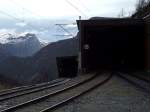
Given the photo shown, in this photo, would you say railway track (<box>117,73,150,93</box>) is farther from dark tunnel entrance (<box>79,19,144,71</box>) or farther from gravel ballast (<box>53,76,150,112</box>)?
dark tunnel entrance (<box>79,19,144,71</box>)

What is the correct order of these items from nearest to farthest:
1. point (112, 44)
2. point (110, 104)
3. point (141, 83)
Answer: point (110, 104)
point (141, 83)
point (112, 44)

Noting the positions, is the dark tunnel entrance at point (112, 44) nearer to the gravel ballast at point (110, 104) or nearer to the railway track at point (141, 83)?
the railway track at point (141, 83)

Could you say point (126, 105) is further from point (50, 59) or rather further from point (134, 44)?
point (50, 59)

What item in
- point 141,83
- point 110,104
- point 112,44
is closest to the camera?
point 110,104

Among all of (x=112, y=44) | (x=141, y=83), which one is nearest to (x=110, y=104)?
(x=141, y=83)

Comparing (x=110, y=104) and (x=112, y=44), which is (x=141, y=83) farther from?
(x=112, y=44)

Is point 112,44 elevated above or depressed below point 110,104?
below

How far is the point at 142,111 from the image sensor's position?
14.1m

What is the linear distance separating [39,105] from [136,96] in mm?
5131

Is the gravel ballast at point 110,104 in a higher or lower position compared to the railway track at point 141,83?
higher

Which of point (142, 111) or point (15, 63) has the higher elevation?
point (142, 111)

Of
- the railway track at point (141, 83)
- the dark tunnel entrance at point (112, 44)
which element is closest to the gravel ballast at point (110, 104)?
the railway track at point (141, 83)

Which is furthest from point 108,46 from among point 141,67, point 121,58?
point 141,67

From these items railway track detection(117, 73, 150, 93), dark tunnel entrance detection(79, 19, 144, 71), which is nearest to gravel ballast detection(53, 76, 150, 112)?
railway track detection(117, 73, 150, 93)
